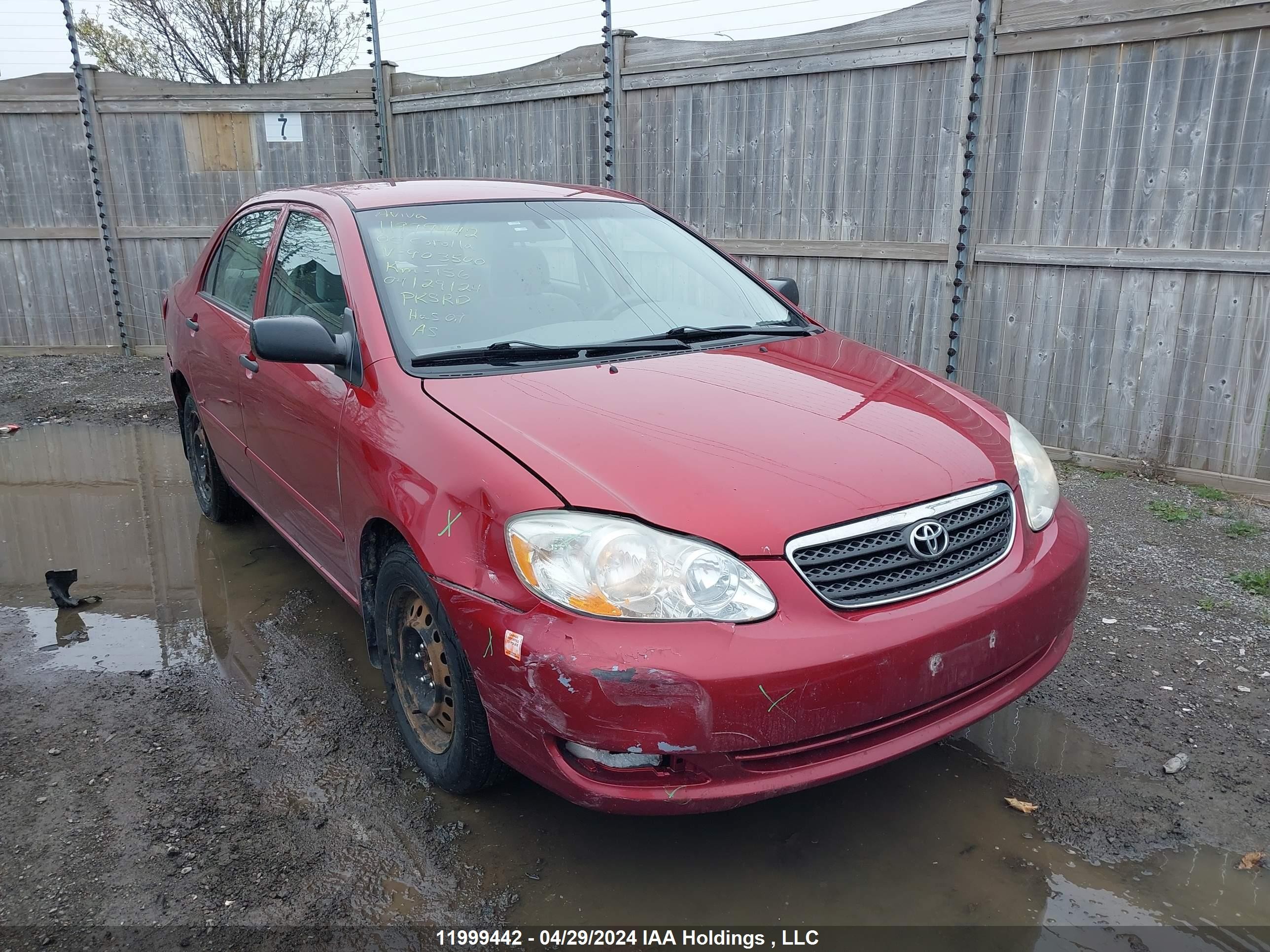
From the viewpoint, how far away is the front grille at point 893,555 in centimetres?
225

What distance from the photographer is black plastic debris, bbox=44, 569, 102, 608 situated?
4.29 m

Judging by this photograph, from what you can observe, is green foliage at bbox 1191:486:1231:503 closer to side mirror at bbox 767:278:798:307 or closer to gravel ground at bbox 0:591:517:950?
side mirror at bbox 767:278:798:307

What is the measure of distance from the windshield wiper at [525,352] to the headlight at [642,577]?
93 cm

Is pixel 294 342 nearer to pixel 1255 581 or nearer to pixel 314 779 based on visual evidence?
pixel 314 779

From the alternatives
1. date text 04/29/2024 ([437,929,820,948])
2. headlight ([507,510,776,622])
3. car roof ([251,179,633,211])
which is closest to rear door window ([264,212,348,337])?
car roof ([251,179,633,211])

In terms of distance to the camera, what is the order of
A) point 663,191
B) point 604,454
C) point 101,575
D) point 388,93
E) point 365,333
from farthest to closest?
point 388,93 → point 663,191 → point 101,575 → point 365,333 → point 604,454

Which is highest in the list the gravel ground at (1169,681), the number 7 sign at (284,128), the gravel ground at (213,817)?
the number 7 sign at (284,128)

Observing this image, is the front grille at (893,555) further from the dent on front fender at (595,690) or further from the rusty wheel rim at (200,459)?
the rusty wheel rim at (200,459)

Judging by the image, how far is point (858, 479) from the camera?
94.5 inches

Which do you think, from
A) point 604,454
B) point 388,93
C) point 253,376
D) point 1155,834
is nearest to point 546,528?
point 604,454

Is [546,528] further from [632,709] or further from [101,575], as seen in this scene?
[101,575]

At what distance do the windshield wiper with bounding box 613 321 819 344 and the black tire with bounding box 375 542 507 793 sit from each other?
1.07 meters

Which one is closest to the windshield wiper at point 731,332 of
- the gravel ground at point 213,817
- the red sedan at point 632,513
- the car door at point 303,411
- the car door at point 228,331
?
the red sedan at point 632,513

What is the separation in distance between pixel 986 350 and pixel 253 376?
453 centimetres
